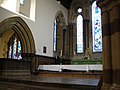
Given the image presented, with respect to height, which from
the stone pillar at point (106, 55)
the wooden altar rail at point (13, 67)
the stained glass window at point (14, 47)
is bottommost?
the wooden altar rail at point (13, 67)

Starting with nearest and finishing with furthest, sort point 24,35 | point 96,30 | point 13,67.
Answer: point 13,67 → point 24,35 → point 96,30

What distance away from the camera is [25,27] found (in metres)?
9.55

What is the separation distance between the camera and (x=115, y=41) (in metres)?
2.13

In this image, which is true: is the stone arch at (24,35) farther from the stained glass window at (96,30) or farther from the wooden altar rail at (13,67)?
the stained glass window at (96,30)

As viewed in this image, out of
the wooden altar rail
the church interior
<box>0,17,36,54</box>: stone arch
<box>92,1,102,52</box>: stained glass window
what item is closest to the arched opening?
the church interior

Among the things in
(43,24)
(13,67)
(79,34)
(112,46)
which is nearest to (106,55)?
(112,46)

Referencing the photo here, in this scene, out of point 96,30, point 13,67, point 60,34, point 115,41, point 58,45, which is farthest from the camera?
point 60,34

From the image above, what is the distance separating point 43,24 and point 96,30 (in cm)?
411

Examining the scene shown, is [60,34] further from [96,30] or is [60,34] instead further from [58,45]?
[96,30]

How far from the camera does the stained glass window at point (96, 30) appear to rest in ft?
39.5

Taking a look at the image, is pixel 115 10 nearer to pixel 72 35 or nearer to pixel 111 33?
pixel 111 33

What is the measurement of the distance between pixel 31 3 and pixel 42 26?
64.1 inches

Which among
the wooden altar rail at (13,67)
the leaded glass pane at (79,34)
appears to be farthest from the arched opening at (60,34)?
the wooden altar rail at (13,67)

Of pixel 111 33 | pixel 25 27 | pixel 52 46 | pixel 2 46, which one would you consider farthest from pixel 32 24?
pixel 111 33
